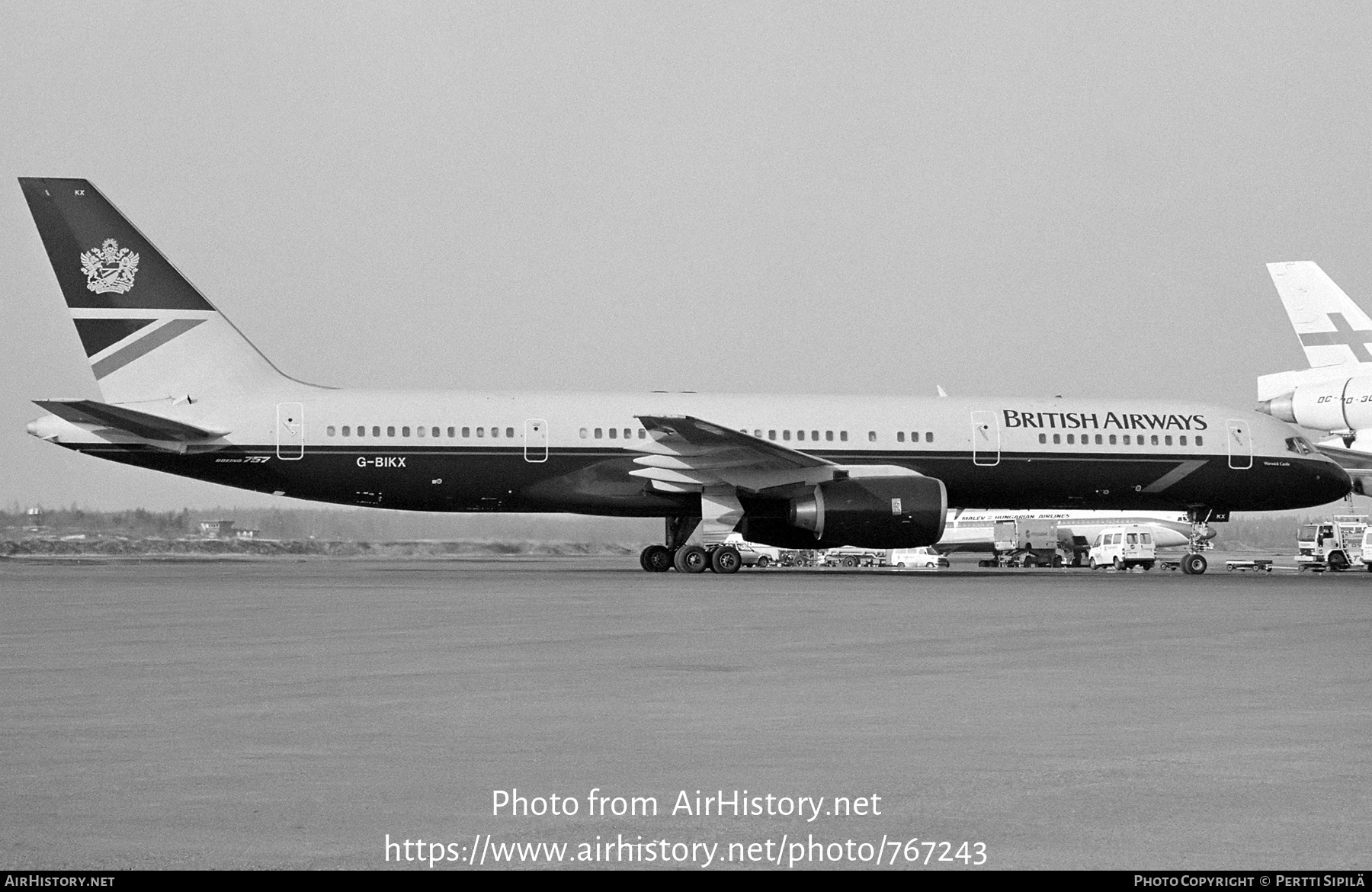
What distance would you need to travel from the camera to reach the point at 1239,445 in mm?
32219

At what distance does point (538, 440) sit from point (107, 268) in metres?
8.71

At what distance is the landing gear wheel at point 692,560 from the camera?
2998 cm

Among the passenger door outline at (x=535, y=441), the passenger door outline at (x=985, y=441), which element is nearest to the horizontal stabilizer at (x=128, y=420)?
the passenger door outline at (x=535, y=441)

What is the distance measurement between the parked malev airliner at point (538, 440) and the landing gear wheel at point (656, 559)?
0.12ft

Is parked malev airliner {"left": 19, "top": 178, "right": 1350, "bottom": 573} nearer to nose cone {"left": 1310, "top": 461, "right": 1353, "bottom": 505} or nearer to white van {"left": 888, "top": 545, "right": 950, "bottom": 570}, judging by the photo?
nose cone {"left": 1310, "top": 461, "right": 1353, "bottom": 505}

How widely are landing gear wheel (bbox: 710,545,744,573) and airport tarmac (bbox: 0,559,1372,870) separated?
12958 mm

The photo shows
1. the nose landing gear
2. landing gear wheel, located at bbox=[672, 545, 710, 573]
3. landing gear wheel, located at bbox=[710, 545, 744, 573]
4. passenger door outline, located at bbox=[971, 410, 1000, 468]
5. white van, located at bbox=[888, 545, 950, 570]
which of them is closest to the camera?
landing gear wheel, located at bbox=[710, 545, 744, 573]

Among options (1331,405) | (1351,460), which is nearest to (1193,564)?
(1351,460)

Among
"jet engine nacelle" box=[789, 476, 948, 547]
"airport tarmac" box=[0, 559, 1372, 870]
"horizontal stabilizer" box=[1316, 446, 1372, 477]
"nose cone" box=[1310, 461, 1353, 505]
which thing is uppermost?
"horizontal stabilizer" box=[1316, 446, 1372, 477]

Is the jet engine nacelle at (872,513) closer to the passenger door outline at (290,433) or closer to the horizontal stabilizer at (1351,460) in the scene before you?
the horizontal stabilizer at (1351,460)

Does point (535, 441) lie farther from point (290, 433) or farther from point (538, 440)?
point (290, 433)

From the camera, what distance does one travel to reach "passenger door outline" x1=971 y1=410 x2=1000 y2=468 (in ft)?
101


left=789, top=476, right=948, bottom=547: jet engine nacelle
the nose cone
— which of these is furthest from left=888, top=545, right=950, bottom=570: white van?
left=789, top=476, right=948, bottom=547: jet engine nacelle

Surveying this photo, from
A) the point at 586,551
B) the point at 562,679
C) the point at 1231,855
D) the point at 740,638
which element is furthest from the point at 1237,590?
the point at 586,551
